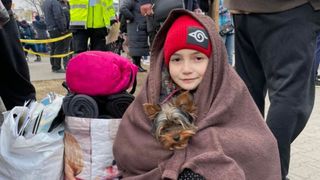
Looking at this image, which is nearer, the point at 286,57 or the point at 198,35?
the point at 198,35

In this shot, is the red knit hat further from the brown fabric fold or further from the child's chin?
the child's chin

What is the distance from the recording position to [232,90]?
5.73ft

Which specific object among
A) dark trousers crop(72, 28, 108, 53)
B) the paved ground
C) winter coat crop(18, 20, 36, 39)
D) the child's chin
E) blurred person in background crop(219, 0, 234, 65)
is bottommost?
winter coat crop(18, 20, 36, 39)

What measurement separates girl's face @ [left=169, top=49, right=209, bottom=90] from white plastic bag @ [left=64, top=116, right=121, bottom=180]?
364mm

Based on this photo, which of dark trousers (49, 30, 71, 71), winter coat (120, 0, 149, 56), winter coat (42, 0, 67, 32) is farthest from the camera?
dark trousers (49, 30, 71, 71)

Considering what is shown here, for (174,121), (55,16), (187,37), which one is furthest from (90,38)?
(174,121)

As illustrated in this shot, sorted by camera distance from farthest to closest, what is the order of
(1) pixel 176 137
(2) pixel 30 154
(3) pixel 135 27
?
1. (3) pixel 135 27
2. (2) pixel 30 154
3. (1) pixel 176 137

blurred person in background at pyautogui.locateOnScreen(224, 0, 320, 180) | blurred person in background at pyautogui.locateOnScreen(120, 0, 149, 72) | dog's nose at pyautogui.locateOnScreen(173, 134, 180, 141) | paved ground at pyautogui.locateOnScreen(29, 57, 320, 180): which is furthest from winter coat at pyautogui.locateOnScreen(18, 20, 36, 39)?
dog's nose at pyautogui.locateOnScreen(173, 134, 180, 141)

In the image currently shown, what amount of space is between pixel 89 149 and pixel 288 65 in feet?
3.34

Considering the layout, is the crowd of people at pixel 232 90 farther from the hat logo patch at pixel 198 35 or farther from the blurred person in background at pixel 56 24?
the blurred person in background at pixel 56 24

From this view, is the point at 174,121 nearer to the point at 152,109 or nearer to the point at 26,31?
the point at 152,109

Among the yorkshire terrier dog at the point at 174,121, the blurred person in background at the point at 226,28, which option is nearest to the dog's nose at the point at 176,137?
the yorkshire terrier dog at the point at 174,121

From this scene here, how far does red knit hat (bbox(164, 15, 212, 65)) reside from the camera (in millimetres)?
1810

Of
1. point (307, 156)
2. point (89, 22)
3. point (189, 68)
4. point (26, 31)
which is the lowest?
point (26, 31)
